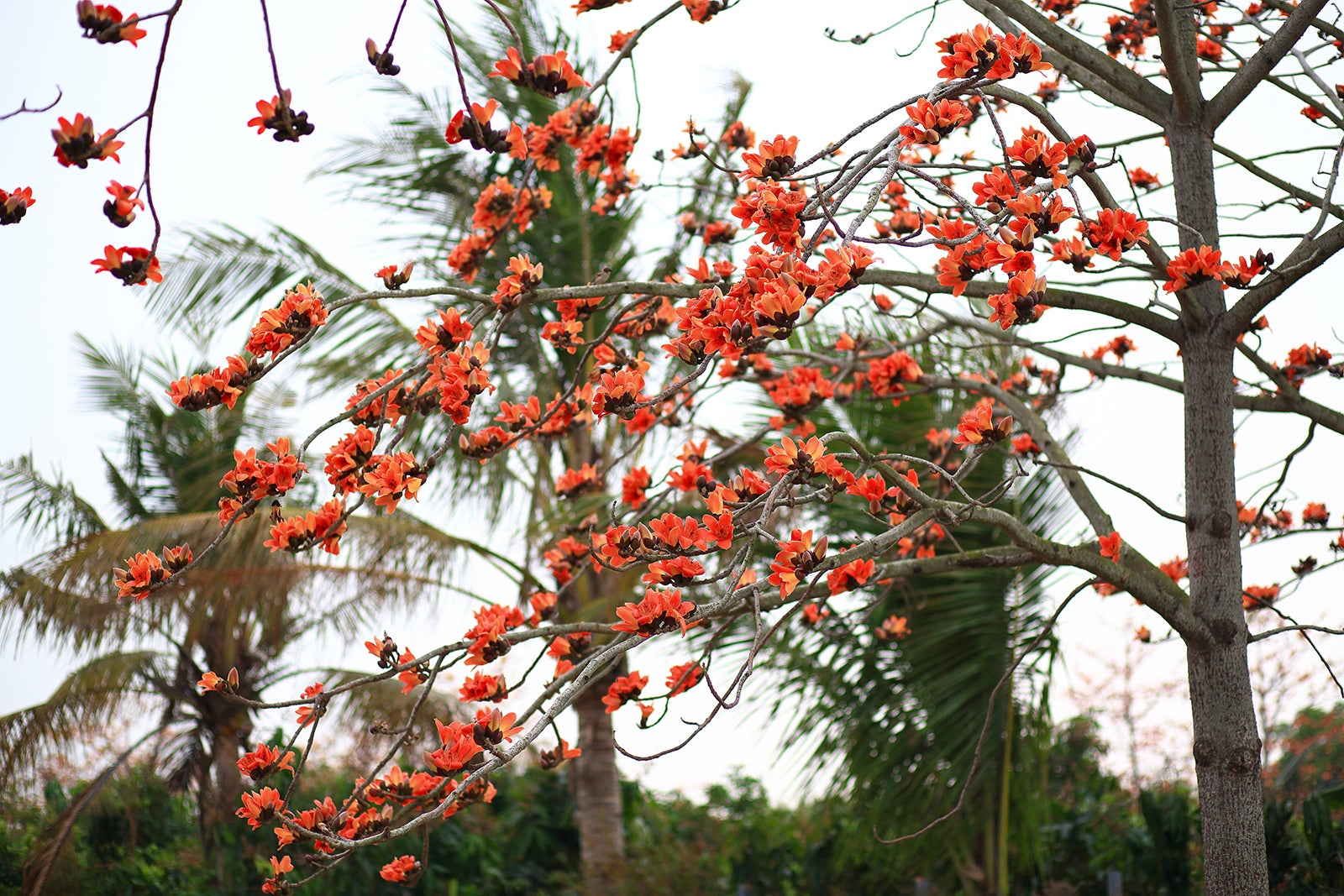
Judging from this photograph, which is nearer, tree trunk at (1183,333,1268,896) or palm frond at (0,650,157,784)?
tree trunk at (1183,333,1268,896)

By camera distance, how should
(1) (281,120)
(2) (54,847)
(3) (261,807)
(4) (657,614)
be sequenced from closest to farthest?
(1) (281,120) → (4) (657,614) → (3) (261,807) → (2) (54,847)

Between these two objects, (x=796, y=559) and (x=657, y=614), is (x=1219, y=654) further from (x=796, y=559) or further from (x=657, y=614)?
(x=657, y=614)

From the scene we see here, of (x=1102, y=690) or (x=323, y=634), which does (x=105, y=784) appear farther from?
(x=1102, y=690)

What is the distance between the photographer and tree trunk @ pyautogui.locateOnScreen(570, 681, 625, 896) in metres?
7.62

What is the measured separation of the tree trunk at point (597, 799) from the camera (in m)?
7.62

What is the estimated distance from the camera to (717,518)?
2.31 metres

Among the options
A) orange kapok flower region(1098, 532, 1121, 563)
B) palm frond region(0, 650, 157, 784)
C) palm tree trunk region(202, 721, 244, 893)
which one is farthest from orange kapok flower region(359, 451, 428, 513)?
palm tree trunk region(202, 721, 244, 893)

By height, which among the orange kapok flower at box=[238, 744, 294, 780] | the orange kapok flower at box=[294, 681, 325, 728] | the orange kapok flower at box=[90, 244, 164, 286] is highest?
the orange kapok flower at box=[90, 244, 164, 286]

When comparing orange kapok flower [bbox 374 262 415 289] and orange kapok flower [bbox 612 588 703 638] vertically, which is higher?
orange kapok flower [bbox 374 262 415 289]

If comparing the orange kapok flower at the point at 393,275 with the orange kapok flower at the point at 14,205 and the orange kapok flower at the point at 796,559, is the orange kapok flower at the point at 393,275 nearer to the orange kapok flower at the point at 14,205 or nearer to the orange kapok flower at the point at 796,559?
the orange kapok flower at the point at 14,205

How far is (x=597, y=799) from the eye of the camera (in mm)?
7746

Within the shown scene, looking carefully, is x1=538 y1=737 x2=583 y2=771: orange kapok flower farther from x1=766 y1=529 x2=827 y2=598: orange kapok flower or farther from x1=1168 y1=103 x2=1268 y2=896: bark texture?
x1=1168 y1=103 x2=1268 y2=896: bark texture

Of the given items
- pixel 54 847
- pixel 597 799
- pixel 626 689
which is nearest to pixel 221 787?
pixel 54 847

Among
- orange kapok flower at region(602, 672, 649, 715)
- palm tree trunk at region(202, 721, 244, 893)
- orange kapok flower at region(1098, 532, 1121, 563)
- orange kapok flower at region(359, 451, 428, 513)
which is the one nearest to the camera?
orange kapok flower at region(359, 451, 428, 513)
